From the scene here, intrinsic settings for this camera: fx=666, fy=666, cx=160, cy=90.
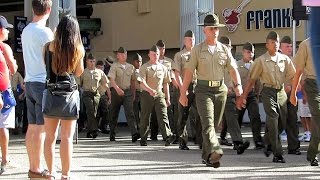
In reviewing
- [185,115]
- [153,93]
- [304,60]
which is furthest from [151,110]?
[304,60]

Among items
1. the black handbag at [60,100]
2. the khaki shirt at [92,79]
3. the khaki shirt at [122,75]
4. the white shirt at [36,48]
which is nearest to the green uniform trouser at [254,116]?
the khaki shirt at [122,75]

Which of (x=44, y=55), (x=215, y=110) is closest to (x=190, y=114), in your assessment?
(x=215, y=110)

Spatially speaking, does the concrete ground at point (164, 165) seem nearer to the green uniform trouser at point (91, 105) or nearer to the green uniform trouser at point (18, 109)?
the green uniform trouser at point (91, 105)

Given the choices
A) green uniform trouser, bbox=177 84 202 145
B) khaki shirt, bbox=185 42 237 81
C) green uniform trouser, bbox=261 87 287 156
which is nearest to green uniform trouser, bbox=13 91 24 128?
green uniform trouser, bbox=177 84 202 145

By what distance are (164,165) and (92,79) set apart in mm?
6785

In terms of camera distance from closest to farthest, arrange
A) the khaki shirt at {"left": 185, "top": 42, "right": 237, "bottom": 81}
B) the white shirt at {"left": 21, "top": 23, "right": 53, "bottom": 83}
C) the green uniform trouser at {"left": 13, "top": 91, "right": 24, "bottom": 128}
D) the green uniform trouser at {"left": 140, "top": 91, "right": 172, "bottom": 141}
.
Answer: the white shirt at {"left": 21, "top": 23, "right": 53, "bottom": 83}, the khaki shirt at {"left": 185, "top": 42, "right": 237, "bottom": 81}, the green uniform trouser at {"left": 140, "top": 91, "right": 172, "bottom": 141}, the green uniform trouser at {"left": 13, "top": 91, "right": 24, "bottom": 128}

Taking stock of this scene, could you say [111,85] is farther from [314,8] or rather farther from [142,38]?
[314,8]

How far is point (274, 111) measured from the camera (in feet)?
33.5

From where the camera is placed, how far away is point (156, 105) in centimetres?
1350

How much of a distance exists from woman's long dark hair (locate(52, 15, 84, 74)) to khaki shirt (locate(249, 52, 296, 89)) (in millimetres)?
4333

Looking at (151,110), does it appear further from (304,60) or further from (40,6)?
(40,6)

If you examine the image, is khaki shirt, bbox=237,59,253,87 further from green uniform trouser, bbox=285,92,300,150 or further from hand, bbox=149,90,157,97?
green uniform trouser, bbox=285,92,300,150

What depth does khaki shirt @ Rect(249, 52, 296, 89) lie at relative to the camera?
10.4 meters

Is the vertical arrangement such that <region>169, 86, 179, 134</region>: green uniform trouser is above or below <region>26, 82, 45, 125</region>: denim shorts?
below
